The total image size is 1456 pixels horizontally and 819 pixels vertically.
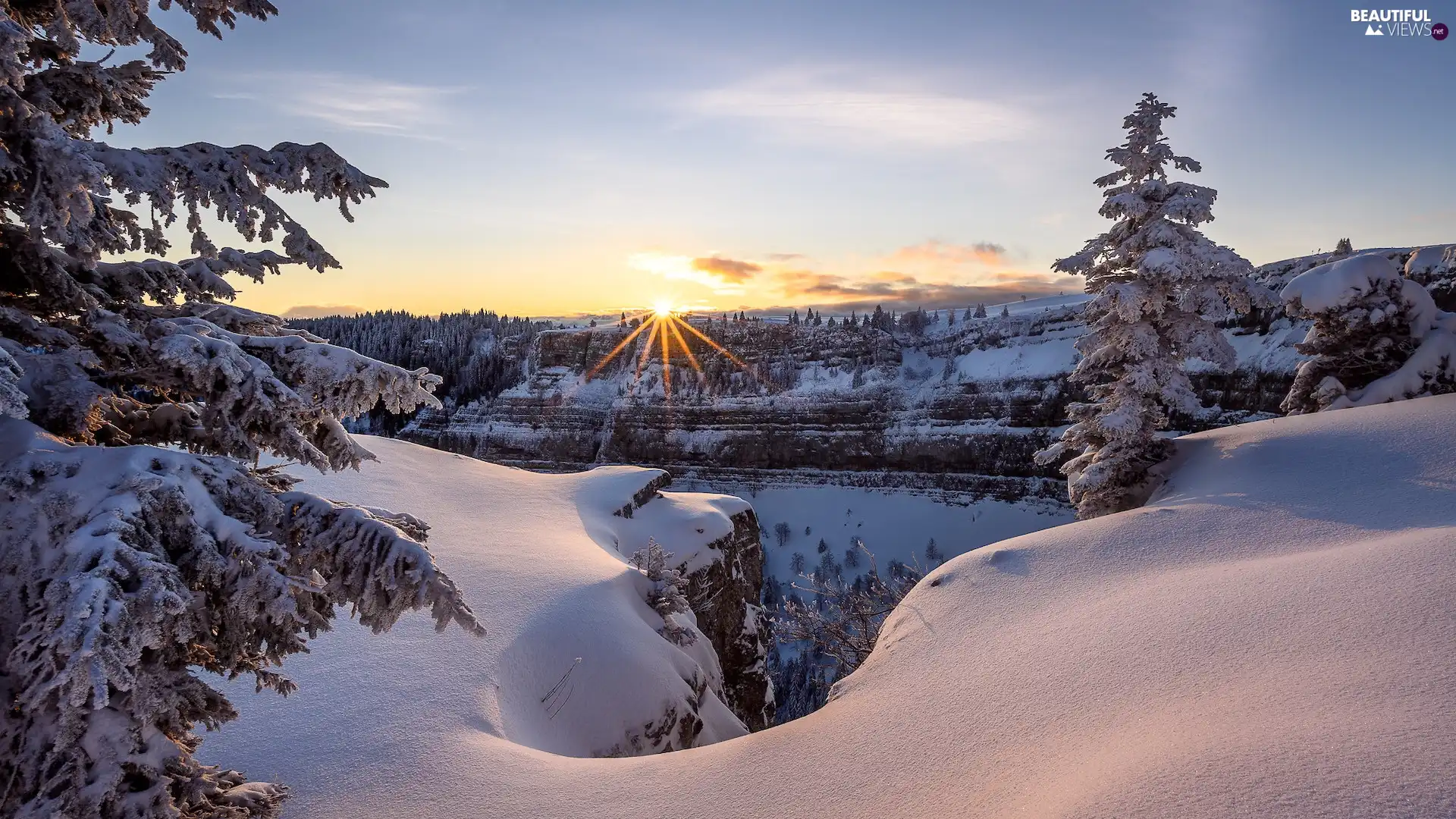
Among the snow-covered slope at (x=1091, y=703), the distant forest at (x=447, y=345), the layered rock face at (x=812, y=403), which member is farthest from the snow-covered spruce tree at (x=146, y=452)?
the distant forest at (x=447, y=345)

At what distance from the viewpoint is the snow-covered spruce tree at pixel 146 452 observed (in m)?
2.96

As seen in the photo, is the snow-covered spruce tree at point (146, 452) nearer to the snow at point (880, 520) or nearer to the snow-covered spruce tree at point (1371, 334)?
the snow-covered spruce tree at point (1371, 334)

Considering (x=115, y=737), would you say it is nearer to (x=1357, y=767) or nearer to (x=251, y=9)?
(x=251, y=9)

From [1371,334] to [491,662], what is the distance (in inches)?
739

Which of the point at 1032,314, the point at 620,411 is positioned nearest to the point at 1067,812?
the point at 1032,314

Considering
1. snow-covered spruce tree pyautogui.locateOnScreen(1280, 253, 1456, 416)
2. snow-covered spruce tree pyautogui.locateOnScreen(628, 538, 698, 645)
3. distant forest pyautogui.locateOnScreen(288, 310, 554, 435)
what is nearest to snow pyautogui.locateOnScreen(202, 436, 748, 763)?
snow-covered spruce tree pyautogui.locateOnScreen(628, 538, 698, 645)

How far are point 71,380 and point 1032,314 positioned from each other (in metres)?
93.7

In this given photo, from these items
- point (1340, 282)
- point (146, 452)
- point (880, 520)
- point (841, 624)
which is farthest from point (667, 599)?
point (880, 520)

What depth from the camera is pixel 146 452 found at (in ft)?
11.2

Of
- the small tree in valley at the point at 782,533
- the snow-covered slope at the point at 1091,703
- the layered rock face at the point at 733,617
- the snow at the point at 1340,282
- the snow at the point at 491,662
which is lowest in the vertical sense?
the small tree in valley at the point at 782,533

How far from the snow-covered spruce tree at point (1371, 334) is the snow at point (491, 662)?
1526cm

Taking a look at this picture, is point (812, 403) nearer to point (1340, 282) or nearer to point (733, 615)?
point (733, 615)

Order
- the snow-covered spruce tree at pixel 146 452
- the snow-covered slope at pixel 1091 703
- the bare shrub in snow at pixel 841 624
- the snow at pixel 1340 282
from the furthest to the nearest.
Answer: the bare shrub in snow at pixel 841 624, the snow at pixel 1340 282, the snow-covered slope at pixel 1091 703, the snow-covered spruce tree at pixel 146 452

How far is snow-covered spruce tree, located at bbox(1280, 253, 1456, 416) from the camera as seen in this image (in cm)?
1356
